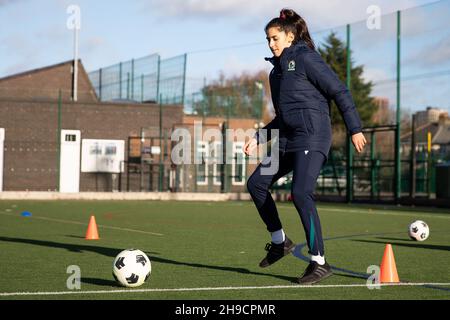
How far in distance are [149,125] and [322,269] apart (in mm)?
29732

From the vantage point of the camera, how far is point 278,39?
24.6ft

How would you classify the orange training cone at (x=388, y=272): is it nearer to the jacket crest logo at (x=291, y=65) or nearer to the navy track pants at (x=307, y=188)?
Result: the navy track pants at (x=307, y=188)

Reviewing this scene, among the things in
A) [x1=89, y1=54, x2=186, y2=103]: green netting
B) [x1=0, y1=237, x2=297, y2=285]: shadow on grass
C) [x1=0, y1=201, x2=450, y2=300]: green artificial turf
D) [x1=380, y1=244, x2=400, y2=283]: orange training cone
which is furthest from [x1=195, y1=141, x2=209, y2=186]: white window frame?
[x1=380, y1=244, x2=400, y2=283]: orange training cone

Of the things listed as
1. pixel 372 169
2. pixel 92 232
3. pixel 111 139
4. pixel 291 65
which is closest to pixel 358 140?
pixel 291 65

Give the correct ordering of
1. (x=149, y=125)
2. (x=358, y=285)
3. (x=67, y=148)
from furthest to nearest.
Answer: (x=149, y=125)
(x=67, y=148)
(x=358, y=285)

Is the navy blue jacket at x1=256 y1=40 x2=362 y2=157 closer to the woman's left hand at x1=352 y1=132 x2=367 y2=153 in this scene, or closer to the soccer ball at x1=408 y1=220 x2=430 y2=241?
the woman's left hand at x1=352 y1=132 x2=367 y2=153

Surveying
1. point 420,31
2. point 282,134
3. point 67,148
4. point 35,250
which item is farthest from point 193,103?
point 282,134

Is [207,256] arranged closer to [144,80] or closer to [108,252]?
[108,252]

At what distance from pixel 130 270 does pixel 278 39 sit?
249 cm

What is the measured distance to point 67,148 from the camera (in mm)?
31828

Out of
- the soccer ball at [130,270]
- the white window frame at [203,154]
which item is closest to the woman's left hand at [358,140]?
the soccer ball at [130,270]
